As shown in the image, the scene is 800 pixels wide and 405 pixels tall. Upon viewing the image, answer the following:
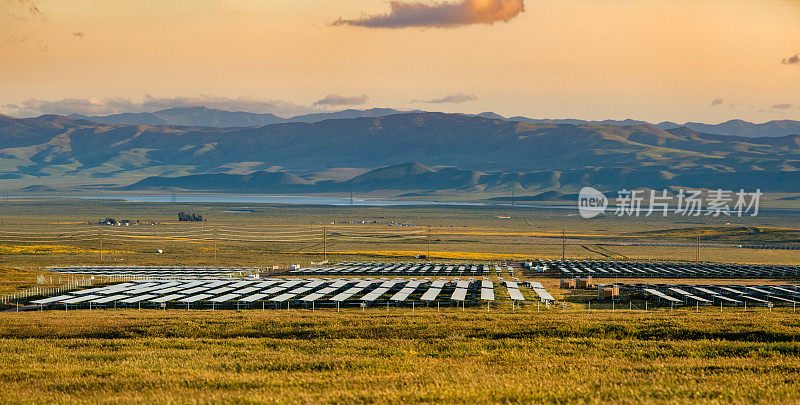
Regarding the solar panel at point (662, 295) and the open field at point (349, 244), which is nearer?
the solar panel at point (662, 295)

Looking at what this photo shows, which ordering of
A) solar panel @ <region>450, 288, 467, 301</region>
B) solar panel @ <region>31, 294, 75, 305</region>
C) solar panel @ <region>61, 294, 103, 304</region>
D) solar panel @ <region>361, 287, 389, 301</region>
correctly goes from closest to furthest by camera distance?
solar panel @ <region>31, 294, 75, 305</region> < solar panel @ <region>61, 294, 103, 304</region> < solar panel @ <region>450, 288, 467, 301</region> < solar panel @ <region>361, 287, 389, 301</region>

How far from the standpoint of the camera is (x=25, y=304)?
151 ft

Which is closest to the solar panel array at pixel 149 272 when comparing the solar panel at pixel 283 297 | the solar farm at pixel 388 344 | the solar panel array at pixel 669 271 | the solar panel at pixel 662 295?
the solar farm at pixel 388 344

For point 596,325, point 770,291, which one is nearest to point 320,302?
point 596,325

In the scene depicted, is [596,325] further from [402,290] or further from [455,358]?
[402,290]

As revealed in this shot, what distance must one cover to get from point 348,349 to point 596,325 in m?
10.5

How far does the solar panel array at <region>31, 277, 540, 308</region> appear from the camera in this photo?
46156 mm

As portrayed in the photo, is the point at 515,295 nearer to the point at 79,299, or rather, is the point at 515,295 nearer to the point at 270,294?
the point at 270,294

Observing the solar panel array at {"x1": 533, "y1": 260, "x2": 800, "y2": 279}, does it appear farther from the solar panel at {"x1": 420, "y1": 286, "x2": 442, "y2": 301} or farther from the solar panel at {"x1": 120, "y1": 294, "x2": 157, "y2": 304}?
the solar panel at {"x1": 120, "y1": 294, "x2": 157, "y2": 304}

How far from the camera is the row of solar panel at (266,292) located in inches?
1871

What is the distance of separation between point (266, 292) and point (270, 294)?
1568mm

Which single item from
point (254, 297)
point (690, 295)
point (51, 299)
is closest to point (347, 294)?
point (254, 297)

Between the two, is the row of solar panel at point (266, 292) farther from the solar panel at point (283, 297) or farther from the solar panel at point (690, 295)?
the solar panel at point (690, 295)

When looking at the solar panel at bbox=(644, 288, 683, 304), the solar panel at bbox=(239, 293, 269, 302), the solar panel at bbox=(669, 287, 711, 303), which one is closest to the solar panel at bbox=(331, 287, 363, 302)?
the solar panel at bbox=(239, 293, 269, 302)
